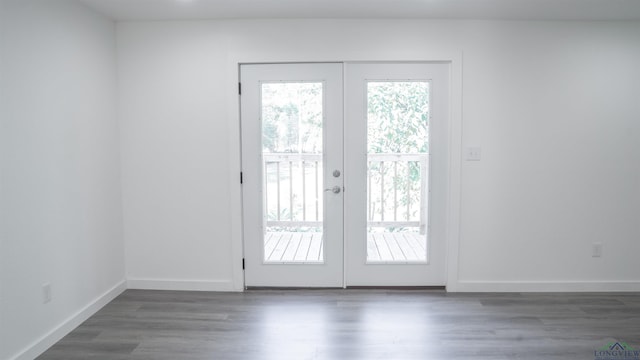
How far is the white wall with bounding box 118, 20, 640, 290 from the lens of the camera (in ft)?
10.6

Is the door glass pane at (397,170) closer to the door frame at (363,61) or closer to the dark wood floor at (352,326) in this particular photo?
the door frame at (363,61)

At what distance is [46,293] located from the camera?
250cm

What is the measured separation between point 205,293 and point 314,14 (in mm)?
2471

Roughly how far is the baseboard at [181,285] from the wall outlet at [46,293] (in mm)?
943

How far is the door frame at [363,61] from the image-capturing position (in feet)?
10.6

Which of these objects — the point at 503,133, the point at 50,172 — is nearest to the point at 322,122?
the point at 503,133

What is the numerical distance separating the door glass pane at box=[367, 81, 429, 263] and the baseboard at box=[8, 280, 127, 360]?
2140mm

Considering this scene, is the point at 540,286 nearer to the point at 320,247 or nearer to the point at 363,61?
the point at 320,247

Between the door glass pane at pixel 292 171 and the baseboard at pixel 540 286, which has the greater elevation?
the door glass pane at pixel 292 171

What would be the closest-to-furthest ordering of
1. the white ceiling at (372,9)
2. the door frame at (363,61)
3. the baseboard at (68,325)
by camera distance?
the baseboard at (68,325), the white ceiling at (372,9), the door frame at (363,61)

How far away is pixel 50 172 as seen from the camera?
2.53 m

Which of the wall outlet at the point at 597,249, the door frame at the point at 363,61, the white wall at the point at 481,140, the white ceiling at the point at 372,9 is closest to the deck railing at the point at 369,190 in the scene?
the door frame at the point at 363,61

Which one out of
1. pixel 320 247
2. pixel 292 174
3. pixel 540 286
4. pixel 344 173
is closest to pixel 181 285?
pixel 320 247

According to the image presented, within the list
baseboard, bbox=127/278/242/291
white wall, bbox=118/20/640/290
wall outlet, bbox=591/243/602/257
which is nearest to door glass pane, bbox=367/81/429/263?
white wall, bbox=118/20/640/290
